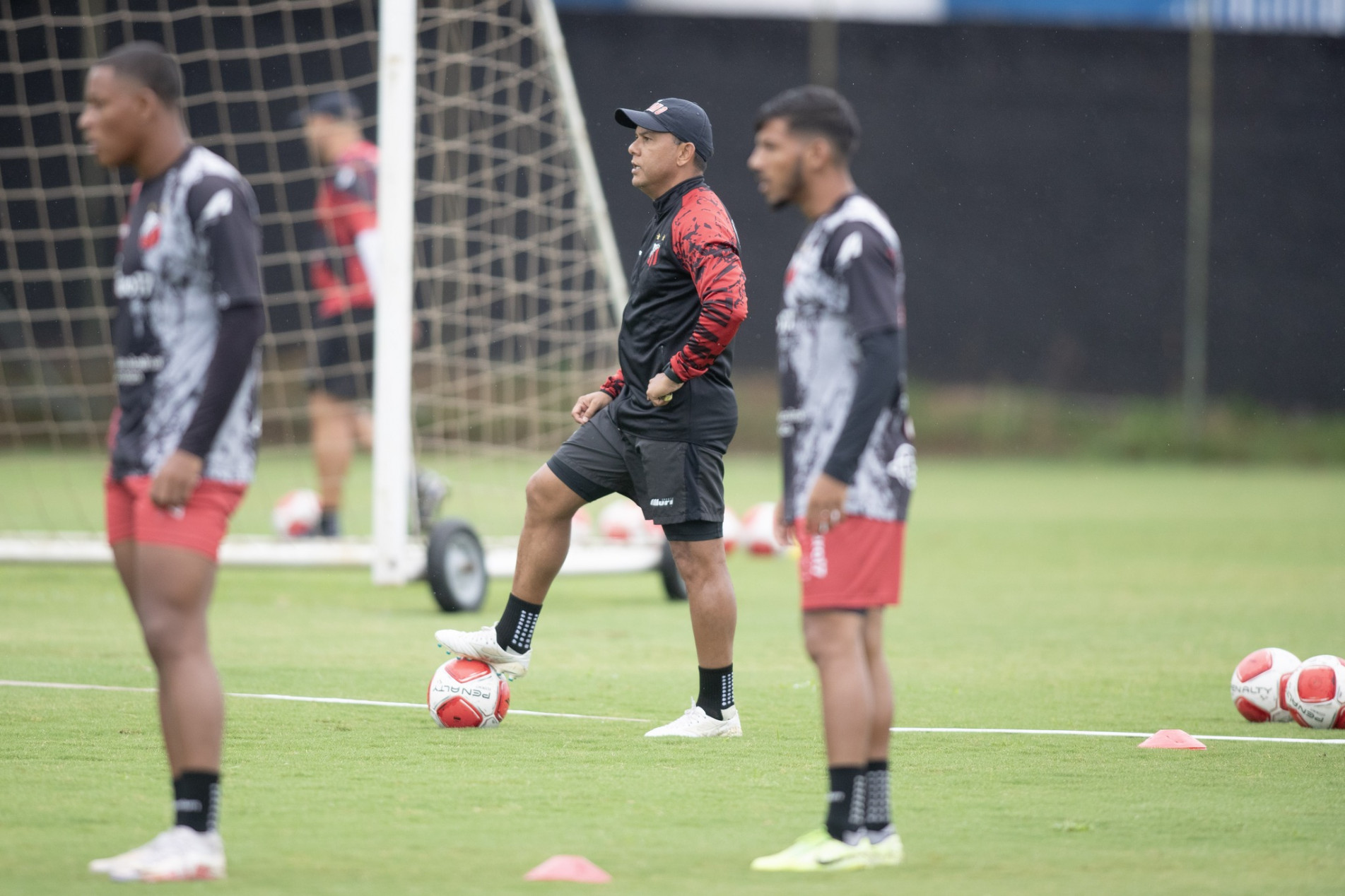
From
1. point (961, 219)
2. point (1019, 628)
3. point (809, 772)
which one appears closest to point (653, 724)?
point (809, 772)

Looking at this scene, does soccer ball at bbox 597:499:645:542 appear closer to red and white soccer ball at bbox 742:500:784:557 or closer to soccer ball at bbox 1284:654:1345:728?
red and white soccer ball at bbox 742:500:784:557

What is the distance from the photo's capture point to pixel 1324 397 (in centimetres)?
2406

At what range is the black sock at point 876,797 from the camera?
4.11m

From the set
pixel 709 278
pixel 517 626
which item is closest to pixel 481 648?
pixel 517 626

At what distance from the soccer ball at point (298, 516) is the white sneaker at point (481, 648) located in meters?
5.87

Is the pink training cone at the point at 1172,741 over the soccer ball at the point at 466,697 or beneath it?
beneath

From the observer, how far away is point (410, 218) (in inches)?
382

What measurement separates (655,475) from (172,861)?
8.14ft

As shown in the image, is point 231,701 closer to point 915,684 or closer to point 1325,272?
point 915,684

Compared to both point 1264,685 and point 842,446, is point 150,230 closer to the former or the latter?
point 842,446

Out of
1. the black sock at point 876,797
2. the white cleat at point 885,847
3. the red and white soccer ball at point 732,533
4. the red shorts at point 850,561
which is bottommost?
the red and white soccer ball at point 732,533

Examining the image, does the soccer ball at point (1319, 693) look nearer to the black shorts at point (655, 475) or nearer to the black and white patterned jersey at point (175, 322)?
the black shorts at point (655, 475)

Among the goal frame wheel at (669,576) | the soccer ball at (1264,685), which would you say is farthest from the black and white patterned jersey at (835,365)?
the goal frame wheel at (669,576)

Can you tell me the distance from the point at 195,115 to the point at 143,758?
12.3m
